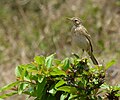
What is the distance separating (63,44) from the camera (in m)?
9.58

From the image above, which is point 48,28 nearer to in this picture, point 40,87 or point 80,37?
point 80,37

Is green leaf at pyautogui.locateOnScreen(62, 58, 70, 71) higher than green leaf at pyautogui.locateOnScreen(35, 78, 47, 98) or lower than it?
higher

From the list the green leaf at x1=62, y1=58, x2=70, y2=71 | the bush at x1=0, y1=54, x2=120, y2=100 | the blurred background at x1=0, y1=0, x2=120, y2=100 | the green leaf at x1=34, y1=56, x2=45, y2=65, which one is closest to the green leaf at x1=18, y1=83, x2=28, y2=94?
the bush at x1=0, y1=54, x2=120, y2=100

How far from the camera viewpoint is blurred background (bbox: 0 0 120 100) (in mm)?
9492

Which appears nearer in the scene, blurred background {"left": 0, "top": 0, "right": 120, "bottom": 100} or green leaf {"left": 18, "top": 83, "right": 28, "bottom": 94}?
green leaf {"left": 18, "top": 83, "right": 28, "bottom": 94}

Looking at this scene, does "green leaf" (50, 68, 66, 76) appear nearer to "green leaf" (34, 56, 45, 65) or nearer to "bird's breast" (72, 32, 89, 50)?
"green leaf" (34, 56, 45, 65)

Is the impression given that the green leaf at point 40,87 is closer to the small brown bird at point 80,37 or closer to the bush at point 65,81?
the bush at point 65,81

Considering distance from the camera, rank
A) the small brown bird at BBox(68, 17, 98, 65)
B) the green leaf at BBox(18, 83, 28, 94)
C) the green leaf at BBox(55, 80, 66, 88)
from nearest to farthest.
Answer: the green leaf at BBox(55, 80, 66, 88) → the green leaf at BBox(18, 83, 28, 94) → the small brown bird at BBox(68, 17, 98, 65)

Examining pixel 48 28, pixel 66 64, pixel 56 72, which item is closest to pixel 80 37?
pixel 66 64

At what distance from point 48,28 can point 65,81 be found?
24.1ft

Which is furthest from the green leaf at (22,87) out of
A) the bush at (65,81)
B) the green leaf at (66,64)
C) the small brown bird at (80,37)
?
the small brown bird at (80,37)

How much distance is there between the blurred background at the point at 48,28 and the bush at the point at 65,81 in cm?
571

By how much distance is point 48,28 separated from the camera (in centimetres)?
1022

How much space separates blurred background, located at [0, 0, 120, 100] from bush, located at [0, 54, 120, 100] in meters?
5.71
